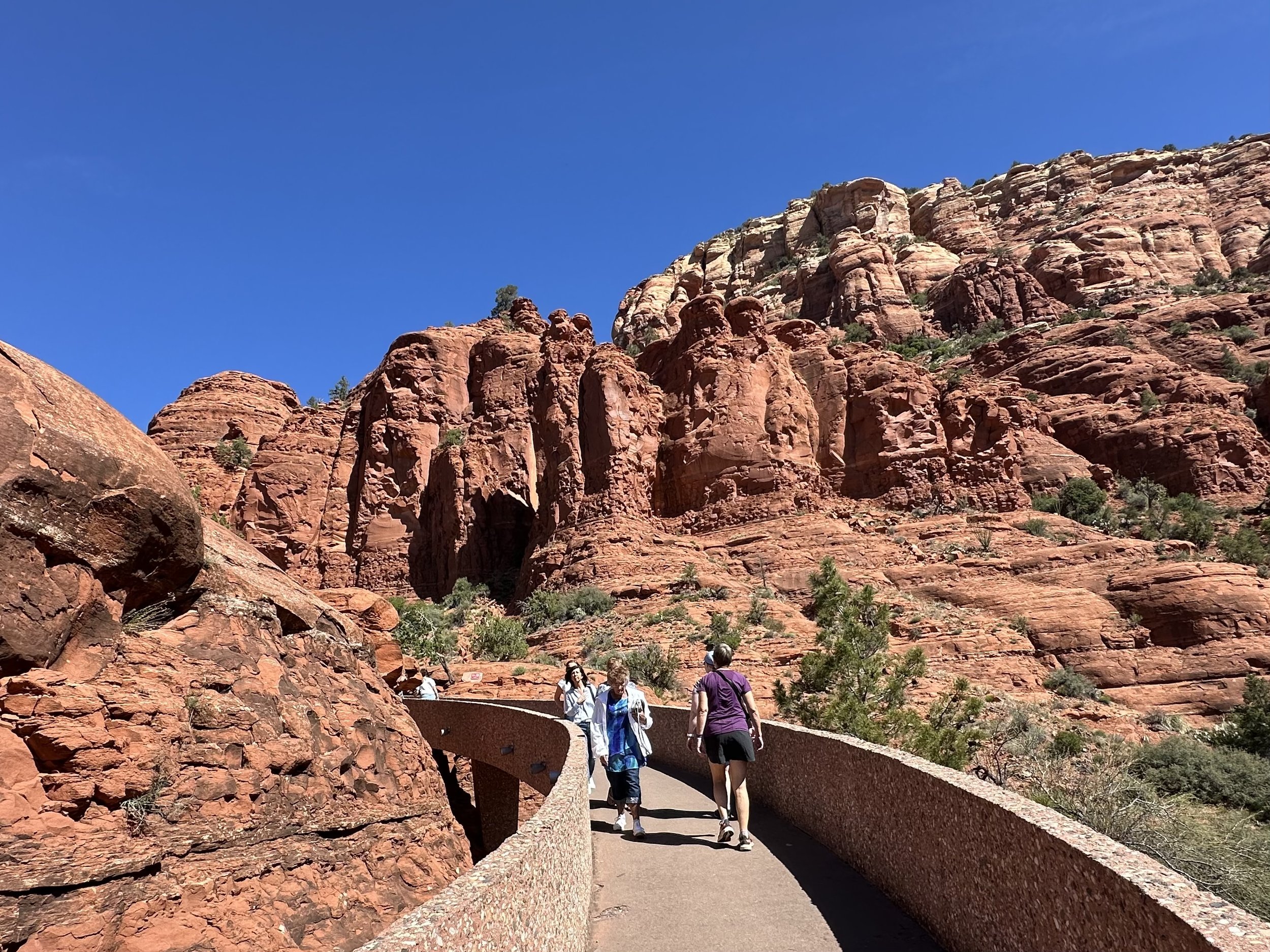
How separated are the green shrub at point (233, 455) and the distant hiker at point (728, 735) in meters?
58.2

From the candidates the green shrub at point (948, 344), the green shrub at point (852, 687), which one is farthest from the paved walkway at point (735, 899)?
the green shrub at point (948, 344)

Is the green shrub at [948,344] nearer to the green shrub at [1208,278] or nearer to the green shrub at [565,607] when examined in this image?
the green shrub at [1208,278]

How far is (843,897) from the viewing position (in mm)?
5902

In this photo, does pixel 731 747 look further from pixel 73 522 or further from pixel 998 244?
pixel 998 244

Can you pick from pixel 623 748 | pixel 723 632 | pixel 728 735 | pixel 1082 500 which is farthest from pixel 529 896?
pixel 1082 500

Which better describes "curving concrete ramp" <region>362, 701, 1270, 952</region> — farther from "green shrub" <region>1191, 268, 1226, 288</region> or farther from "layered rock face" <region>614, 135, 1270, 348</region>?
"green shrub" <region>1191, 268, 1226, 288</region>

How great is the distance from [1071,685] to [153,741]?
28.7 metres

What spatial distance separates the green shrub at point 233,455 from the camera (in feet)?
192

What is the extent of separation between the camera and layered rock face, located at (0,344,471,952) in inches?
237

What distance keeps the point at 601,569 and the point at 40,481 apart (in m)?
32.9

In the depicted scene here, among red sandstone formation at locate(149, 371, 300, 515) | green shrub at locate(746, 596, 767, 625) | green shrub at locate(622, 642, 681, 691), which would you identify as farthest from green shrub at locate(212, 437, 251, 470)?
green shrub at locate(622, 642, 681, 691)

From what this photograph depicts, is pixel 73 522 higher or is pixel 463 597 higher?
pixel 463 597

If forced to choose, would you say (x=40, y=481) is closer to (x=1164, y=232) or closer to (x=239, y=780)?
(x=239, y=780)

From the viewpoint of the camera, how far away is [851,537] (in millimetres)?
40781
